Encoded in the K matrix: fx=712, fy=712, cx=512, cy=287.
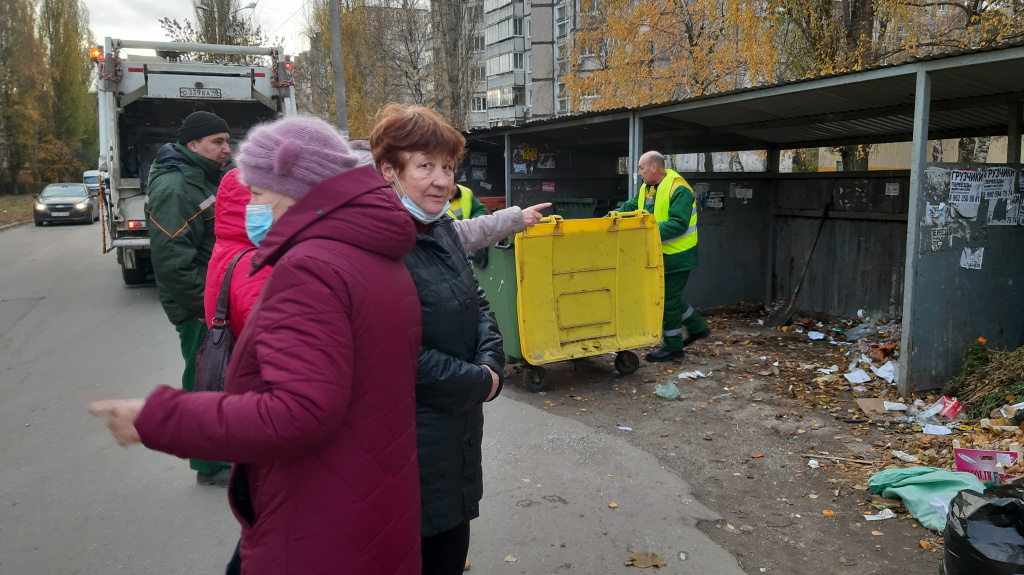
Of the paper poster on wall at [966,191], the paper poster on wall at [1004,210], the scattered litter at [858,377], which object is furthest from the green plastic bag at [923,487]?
the paper poster on wall at [1004,210]

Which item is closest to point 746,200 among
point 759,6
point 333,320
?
point 759,6

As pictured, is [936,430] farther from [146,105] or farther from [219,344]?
[146,105]

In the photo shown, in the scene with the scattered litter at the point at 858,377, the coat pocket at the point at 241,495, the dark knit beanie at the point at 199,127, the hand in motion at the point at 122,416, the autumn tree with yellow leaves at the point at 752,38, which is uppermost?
the autumn tree with yellow leaves at the point at 752,38

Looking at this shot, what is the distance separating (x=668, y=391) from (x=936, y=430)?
6.20 ft

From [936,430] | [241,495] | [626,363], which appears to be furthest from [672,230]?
[241,495]

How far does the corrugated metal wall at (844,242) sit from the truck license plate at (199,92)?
8.11m

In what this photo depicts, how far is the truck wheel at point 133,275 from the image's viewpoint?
11.2 m

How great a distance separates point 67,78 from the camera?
43.8m

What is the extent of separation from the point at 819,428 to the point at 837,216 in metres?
4.36

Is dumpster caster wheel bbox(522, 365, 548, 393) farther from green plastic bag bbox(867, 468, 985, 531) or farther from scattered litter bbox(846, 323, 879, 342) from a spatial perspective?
scattered litter bbox(846, 323, 879, 342)

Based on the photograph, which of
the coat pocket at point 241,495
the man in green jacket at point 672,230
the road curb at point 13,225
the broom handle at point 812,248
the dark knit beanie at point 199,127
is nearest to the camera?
the coat pocket at point 241,495

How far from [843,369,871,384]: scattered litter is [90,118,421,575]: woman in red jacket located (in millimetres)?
5276

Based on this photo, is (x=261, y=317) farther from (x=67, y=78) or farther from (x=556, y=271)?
(x=67, y=78)

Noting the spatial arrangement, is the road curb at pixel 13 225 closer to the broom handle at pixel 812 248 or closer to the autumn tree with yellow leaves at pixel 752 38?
the autumn tree with yellow leaves at pixel 752 38
